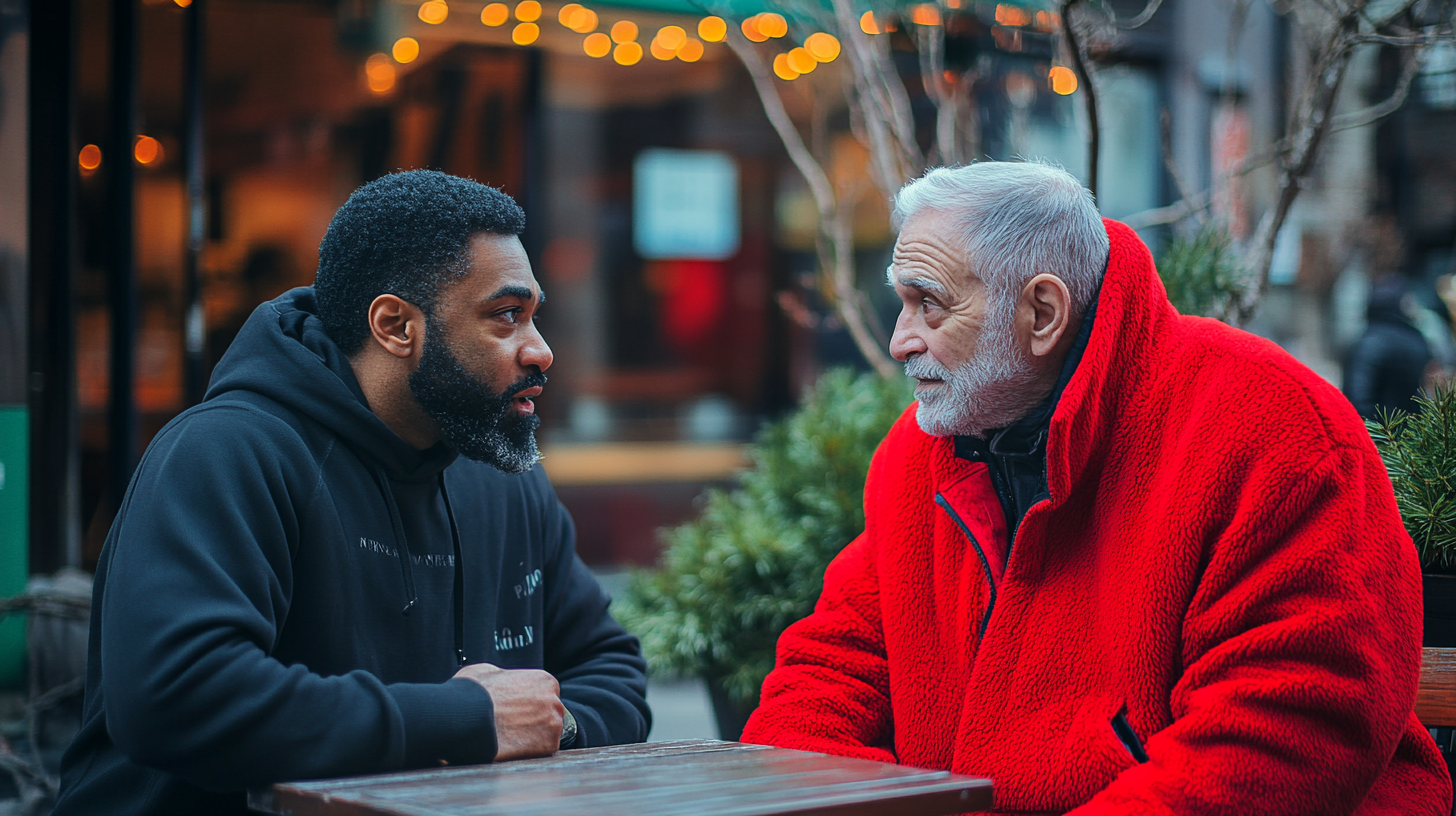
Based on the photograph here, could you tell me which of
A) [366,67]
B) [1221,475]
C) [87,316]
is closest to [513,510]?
[1221,475]

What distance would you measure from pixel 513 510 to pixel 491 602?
0.71ft

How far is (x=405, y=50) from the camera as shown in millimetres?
8023

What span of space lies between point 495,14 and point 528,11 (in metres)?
0.22

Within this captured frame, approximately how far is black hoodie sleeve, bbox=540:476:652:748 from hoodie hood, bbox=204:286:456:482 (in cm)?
42

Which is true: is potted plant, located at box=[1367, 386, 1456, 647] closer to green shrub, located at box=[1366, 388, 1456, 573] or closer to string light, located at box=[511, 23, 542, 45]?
green shrub, located at box=[1366, 388, 1456, 573]

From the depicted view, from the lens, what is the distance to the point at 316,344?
2264 mm

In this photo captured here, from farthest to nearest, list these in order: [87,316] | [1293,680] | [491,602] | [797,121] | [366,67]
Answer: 1. [797,121]
2. [366,67]
3. [87,316]
4. [491,602]
5. [1293,680]

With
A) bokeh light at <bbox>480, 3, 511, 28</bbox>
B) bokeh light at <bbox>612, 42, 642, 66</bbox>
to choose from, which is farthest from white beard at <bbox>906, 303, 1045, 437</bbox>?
bokeh light at <bbox>612, 42, 642, 66</bbox>

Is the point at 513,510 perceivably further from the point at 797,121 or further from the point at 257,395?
the point at 797,121

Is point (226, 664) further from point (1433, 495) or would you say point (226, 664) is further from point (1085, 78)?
point (1085, 78)

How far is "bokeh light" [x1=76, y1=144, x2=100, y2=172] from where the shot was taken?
5215 mm

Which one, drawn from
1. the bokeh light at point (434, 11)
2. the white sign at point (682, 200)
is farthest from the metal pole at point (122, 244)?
the white sign at point (682, 200)

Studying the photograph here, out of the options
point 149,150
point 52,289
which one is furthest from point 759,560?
point 149,150

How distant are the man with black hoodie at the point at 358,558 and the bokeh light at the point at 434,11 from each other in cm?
580
